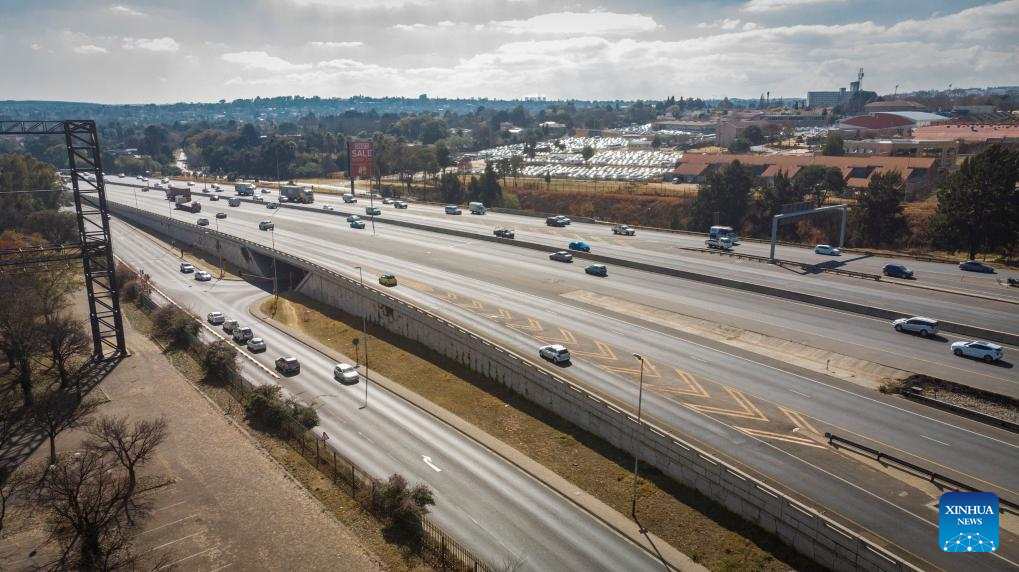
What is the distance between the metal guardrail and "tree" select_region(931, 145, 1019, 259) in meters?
59.6

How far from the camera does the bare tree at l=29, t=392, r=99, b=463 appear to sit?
44188 mm

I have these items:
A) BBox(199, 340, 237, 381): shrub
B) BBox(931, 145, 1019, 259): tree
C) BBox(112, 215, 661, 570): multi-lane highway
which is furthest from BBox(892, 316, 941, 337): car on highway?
BBox(199, 340, 237, 381): shrub

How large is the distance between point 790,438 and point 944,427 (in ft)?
32.9

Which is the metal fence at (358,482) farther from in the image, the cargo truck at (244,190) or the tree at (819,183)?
the cargo truck at (244,190)

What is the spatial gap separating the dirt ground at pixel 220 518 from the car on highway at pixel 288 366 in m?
8.22

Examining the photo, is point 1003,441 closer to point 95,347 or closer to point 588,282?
point 588,282

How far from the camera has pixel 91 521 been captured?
31906mm

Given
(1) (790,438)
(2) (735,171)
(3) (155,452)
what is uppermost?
(2) (735,171)

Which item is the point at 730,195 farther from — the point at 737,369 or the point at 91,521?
the point at 91,521

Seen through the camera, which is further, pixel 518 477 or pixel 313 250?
pixel 313 250

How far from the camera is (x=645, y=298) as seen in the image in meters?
64.9

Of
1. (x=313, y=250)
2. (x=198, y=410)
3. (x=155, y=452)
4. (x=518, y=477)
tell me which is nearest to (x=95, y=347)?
(x=198, y=410)

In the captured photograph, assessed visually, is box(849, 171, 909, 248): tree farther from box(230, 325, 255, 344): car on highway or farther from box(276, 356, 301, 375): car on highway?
box(230, 325, 255, 344): car on highway

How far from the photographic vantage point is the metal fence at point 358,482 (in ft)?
96.0
